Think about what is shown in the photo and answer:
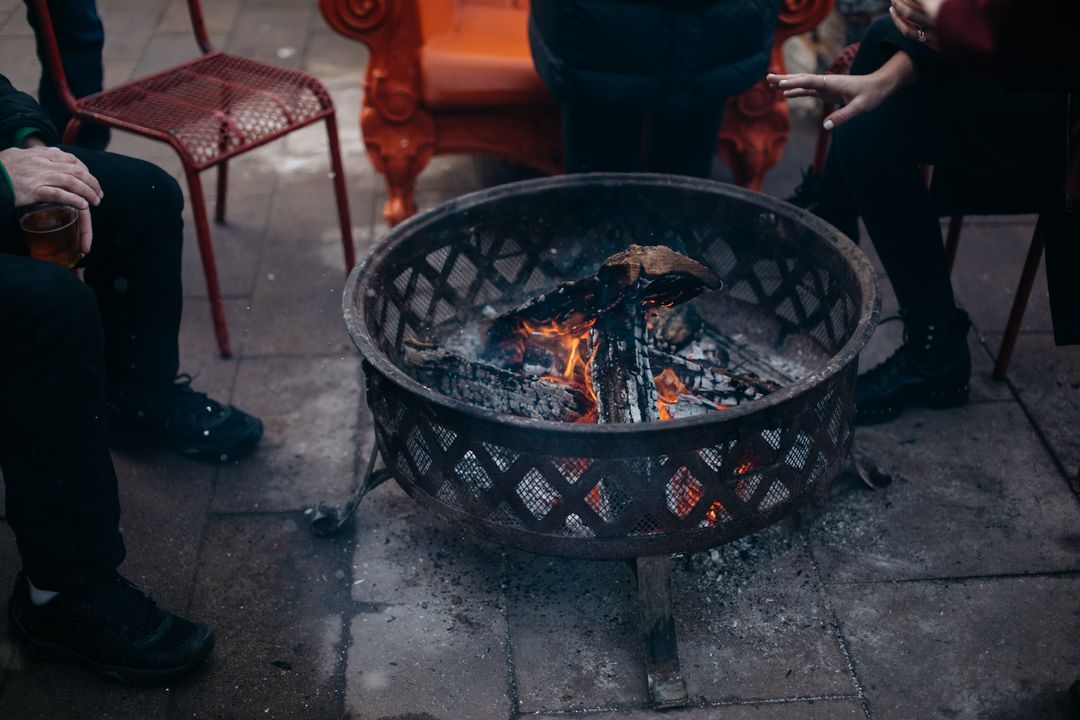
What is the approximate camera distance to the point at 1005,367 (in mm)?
3314

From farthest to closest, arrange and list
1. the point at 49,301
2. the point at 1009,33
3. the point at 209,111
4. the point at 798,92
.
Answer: the point at 209,111 < the point at 798,92 < the point at 49,301 < the point at 1009,33

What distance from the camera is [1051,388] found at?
329cm

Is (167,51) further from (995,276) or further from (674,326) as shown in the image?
(995,276)

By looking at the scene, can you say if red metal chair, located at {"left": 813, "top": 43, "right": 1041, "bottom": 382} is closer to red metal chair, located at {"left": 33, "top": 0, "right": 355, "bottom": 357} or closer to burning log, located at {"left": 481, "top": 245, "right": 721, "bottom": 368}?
burning log, located at {"left": 481, "top": 245, "right": 721, "bottom": 368}

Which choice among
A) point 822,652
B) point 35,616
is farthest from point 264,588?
point 822,652

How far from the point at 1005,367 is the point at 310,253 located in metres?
2.56

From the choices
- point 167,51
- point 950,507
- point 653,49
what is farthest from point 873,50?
point 167,51

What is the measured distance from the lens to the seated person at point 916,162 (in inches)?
101

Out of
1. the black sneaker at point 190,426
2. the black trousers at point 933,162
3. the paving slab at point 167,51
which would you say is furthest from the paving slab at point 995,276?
the paving slab at point 167,51

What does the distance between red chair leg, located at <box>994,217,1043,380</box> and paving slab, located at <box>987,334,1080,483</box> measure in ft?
0.23

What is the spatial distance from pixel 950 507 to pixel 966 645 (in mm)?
504

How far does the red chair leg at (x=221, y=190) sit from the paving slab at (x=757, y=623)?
2478 mm

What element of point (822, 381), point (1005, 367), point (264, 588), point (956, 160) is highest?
point (956, 160)

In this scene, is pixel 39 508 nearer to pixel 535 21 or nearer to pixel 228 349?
pixel 228 349
